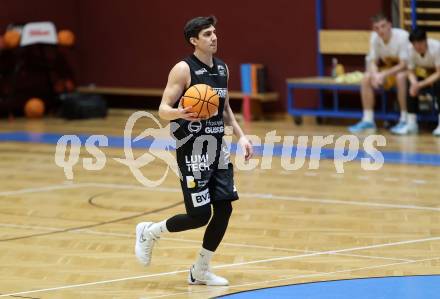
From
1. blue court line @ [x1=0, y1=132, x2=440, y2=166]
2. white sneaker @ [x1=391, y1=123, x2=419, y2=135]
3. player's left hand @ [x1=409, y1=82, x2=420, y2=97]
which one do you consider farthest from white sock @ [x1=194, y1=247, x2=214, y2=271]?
white sneaker @ [x1=391, y1=123, x2=419, y2=135]

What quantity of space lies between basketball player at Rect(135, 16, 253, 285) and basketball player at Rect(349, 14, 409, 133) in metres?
8.05

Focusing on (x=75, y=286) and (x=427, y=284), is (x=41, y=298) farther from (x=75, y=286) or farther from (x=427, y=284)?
(x=427, y=284)

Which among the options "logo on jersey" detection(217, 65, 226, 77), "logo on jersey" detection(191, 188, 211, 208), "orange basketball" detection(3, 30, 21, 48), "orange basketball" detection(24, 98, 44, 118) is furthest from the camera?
"orange basketball" detection(24, 98, 44, 118)

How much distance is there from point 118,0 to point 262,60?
3.18 m

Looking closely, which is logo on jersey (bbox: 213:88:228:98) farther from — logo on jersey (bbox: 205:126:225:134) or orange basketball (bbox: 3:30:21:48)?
orange basketball (bbox: 3:30:21:48)

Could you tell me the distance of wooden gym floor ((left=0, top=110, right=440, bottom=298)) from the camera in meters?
7.33

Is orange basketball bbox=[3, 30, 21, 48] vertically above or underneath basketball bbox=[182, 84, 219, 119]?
underneath

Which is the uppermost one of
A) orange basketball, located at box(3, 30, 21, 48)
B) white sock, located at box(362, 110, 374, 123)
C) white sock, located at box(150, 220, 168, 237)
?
white sock, located at box(150, 220, 168, 237)

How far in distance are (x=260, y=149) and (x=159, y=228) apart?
6798 mm

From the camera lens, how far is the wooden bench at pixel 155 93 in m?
17.2

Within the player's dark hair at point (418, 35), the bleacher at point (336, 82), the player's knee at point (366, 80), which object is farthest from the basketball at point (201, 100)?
the bleacher at point (336, 82)

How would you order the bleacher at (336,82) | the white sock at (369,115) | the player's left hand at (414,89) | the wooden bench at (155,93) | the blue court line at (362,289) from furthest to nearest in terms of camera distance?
the wooden bench at (155,93), the bleacher at (336,82), the white sock at (369,115), the player's left hand at (414,89), the blue court line at (362,289)

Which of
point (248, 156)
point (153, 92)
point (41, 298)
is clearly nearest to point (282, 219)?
point (248, 156)

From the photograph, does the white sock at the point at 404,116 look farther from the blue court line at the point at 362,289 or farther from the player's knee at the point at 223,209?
the player's knee at the point at 223,209
